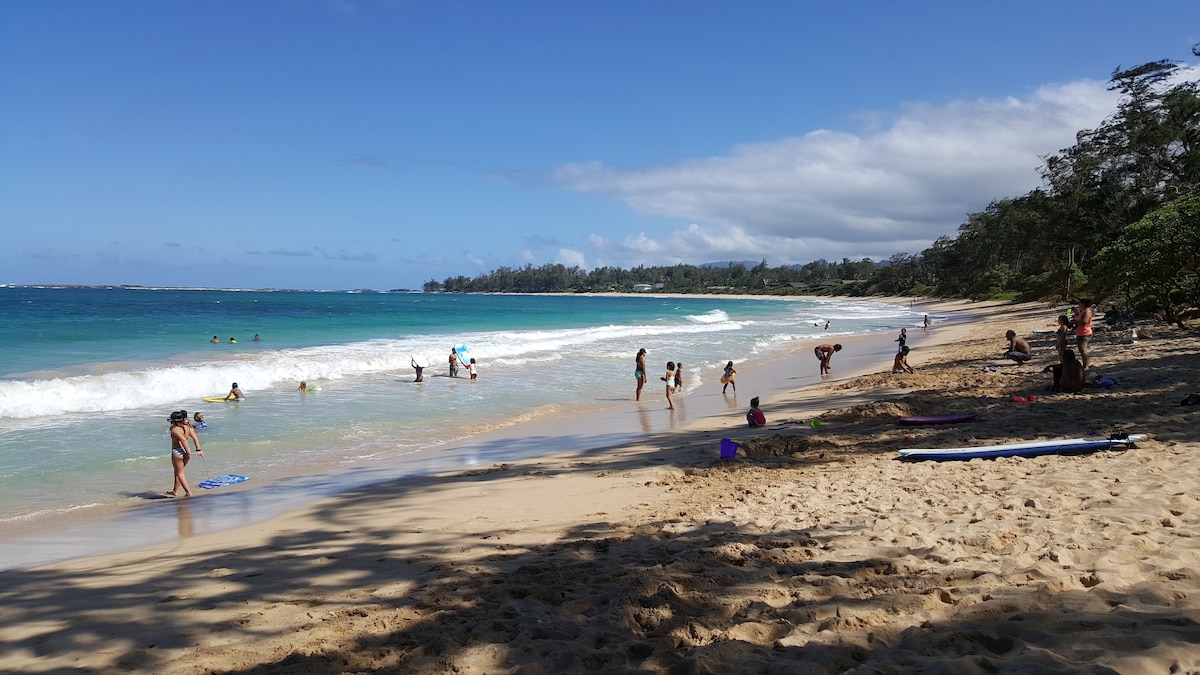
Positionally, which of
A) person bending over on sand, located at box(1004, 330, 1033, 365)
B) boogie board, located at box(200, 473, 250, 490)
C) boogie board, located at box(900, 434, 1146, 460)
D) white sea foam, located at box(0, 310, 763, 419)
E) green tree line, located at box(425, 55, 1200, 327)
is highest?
green tree line, located at box(425, 55, 1200, 327)

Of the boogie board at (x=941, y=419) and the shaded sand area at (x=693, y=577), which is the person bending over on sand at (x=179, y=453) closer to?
the shaded sand area at (x=693, y=577)

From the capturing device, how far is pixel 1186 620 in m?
3.20

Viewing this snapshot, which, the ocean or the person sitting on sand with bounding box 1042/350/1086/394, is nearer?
the ocean

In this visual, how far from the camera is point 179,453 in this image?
348 inches

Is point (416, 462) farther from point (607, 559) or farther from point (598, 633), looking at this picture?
point (598, 633)

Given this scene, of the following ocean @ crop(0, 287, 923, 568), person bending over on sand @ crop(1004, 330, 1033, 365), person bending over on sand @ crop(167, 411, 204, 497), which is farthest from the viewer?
person bending over on sand @ crop(1004, 330, 1033, 365)

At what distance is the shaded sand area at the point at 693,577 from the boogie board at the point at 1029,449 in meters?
0.20

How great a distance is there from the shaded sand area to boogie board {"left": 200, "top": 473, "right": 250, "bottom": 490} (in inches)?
96.9

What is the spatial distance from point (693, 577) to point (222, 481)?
770cm

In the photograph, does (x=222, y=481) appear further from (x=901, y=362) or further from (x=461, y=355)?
(x=901, y=362)

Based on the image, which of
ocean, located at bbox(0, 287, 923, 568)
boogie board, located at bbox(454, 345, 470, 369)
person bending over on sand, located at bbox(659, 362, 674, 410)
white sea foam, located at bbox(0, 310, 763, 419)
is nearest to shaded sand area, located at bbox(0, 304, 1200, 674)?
ocean, located at bbox(0, 287, 923, 568)

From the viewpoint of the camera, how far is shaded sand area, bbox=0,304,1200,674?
338 centimetres

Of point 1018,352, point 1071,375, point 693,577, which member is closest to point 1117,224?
point 1018,352

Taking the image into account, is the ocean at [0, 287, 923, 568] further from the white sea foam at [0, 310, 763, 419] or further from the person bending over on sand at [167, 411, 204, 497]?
the person bending over on sand at [167, 411, 204, 497]
